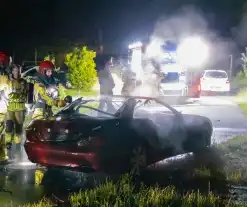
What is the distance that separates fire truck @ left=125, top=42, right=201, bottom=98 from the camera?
23.5 m

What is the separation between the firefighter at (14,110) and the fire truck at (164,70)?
14167mm

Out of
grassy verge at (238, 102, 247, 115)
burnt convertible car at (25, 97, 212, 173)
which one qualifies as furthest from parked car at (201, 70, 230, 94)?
burnt convertible car at (25, 97, 212, 173)

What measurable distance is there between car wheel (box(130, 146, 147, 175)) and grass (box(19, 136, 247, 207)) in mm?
125

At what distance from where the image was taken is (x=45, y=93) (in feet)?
30.1

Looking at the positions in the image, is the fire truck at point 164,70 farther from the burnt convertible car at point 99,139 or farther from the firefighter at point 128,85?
the burnt convertible car at point 99,139

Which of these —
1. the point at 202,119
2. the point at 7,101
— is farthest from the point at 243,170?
the point at 7,101

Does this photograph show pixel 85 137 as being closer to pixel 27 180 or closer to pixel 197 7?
pixel 27 180

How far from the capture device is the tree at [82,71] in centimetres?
2694

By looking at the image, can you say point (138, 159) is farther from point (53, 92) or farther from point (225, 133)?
point (225, 133)

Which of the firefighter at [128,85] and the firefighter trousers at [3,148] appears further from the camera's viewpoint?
the firefighter at [128,85]

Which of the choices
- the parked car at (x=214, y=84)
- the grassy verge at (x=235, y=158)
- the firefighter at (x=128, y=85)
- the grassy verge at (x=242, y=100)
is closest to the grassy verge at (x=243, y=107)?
the grassy verge at (x=242, y=100)

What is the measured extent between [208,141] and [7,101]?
12.0 feet

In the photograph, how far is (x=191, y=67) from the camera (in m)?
27.4

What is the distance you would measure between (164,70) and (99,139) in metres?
18.4
